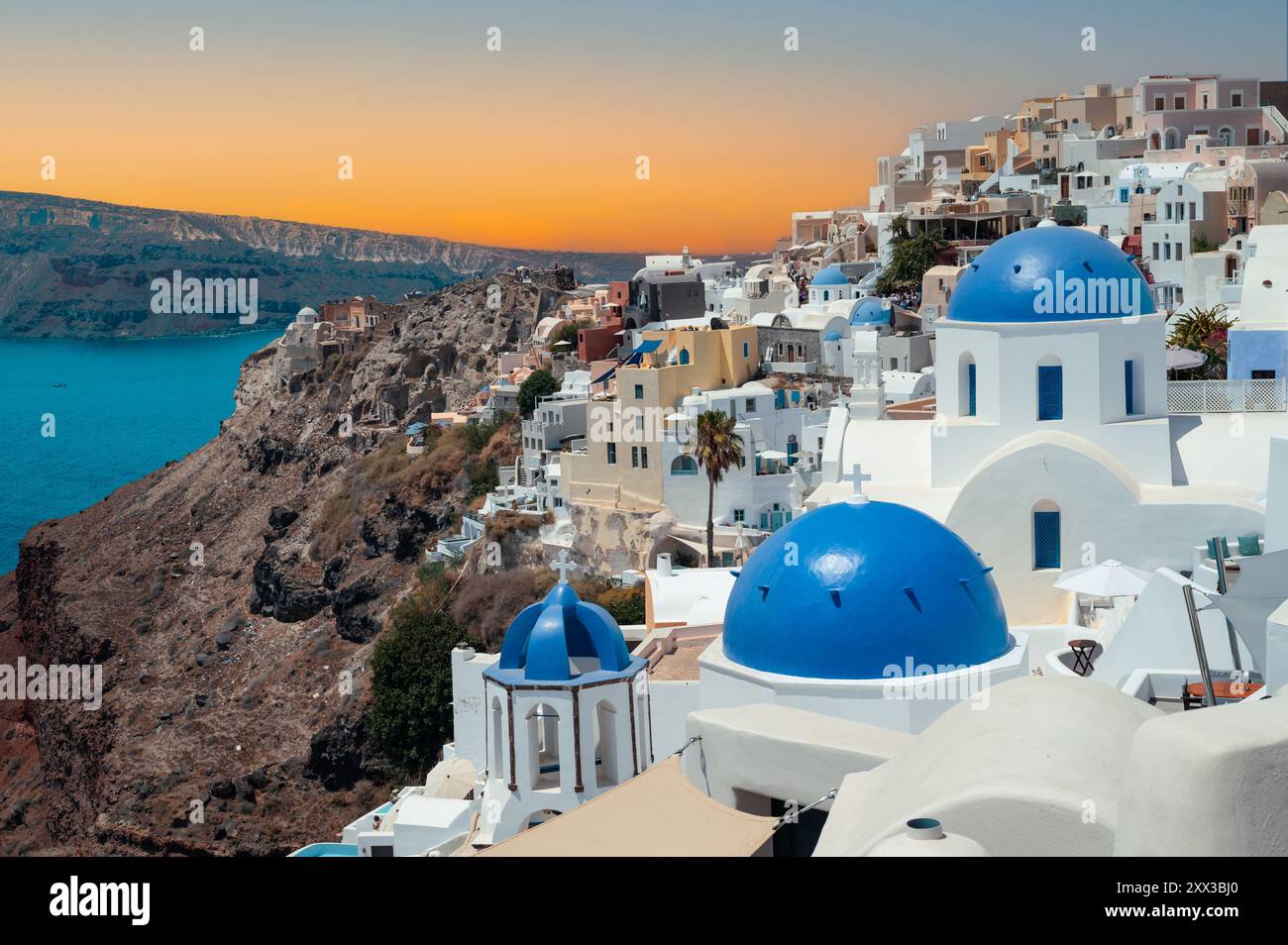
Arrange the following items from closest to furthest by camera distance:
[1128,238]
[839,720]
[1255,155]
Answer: [839,720]
[1128,238]
[1255,155]

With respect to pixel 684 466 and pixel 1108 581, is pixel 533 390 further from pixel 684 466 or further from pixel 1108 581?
pixel 1108 581

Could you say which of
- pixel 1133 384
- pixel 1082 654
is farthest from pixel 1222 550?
pixel 1133 384

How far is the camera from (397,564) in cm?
6262

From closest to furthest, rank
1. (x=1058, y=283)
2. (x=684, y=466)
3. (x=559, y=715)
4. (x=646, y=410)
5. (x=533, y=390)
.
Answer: (x=559, y=715)
(x=1058, y=283)
(x=684, y=466)
(x=646, y=410)
(x=533, y=390)

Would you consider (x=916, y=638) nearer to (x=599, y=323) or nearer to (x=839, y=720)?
(x=839, y=720)

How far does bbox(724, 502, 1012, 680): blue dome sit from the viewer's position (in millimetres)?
16812

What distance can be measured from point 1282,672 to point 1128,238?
42.6 meters

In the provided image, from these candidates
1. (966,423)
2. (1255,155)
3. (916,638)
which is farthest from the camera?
(1255,155)

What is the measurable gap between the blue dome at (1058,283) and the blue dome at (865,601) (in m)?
6.91

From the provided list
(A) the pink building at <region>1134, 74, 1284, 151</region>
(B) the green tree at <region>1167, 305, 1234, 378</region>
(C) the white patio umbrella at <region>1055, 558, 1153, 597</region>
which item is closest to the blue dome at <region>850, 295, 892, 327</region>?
(B) the green tree at <region>1167, 305, 1234, 378</region>

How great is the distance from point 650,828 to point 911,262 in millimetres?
47793

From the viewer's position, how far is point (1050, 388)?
77.9ft
